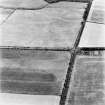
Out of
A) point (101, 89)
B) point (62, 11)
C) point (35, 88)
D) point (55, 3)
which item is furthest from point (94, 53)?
point (55, 3)

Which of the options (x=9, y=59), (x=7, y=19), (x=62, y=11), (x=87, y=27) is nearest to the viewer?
(x=9, y=59)

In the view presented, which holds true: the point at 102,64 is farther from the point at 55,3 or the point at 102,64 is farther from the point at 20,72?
the point at 55,3

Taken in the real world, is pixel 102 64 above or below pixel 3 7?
above

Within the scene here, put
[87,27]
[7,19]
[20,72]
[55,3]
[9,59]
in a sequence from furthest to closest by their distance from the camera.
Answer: [55,3] → [7,19] → [87,27] → [9,59] → [20,72]

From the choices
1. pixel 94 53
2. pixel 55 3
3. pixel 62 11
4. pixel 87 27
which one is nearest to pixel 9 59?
pixel 94 53

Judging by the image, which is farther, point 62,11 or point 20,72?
point 62,11

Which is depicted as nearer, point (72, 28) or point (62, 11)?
point (72, 28)

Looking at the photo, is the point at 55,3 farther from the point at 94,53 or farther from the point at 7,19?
the point at 94,53

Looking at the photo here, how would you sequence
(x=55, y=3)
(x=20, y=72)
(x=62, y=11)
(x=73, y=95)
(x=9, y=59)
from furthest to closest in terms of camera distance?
(x=55, y=3)
(x=62, y=11)
(x=9, y=59)
(x=20, y=72)
(x=73, y=95)

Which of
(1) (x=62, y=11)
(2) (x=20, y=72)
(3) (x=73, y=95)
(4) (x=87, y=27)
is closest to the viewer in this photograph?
(3) (x=73, y=95)
